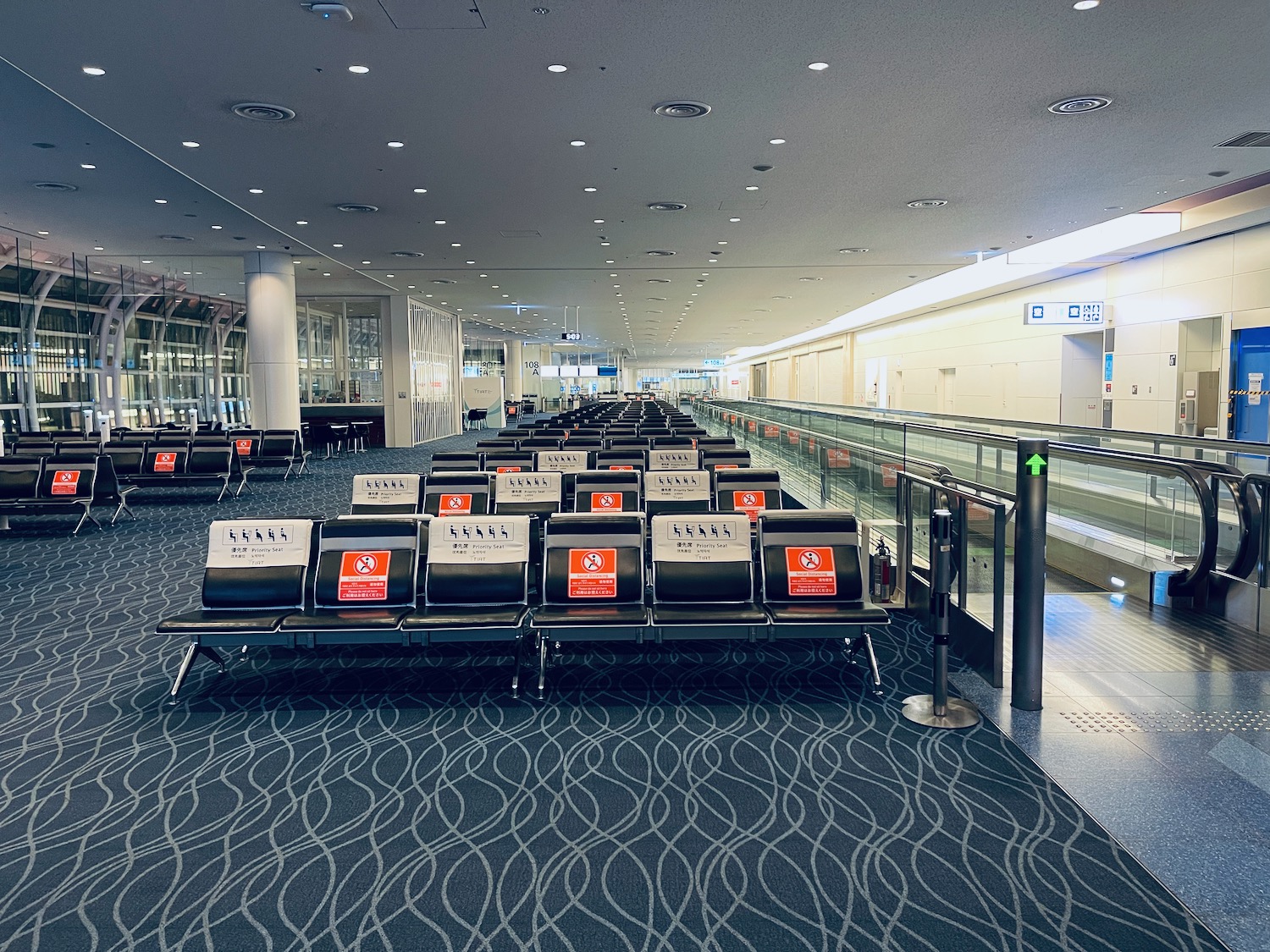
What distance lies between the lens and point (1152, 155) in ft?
29.7

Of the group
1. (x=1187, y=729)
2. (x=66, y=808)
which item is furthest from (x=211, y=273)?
(x=1187, y=729)

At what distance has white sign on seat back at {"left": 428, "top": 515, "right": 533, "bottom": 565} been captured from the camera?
16.6ft

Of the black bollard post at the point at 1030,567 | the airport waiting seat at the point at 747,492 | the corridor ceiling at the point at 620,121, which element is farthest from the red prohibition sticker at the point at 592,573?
the corridor ceiling at the point at 620,121

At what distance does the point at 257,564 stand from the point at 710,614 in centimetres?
263

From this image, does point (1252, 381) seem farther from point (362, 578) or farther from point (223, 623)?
point (223, 623)

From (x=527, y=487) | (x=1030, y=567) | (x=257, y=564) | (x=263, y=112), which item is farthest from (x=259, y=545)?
(x=263, y=112)

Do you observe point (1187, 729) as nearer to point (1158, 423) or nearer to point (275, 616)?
point (275, 616)

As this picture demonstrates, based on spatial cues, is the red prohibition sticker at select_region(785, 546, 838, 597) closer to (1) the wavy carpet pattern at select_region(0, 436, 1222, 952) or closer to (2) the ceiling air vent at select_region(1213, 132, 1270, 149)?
(1) the wavy carpet pattern at select_region(0, 436, 1222, 952)

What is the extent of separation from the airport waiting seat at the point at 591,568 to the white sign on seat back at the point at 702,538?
132 mm

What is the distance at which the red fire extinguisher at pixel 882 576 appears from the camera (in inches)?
253

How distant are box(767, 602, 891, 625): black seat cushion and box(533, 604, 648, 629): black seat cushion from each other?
2.45 ft

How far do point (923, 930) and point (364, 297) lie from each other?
975 inches

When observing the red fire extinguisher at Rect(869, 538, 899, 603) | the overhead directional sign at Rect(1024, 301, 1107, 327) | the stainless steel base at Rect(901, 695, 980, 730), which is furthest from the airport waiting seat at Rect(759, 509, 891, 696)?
the overhead directional sign at Rect(1024, 301, 1107, 327)

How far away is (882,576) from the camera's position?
6504mm
